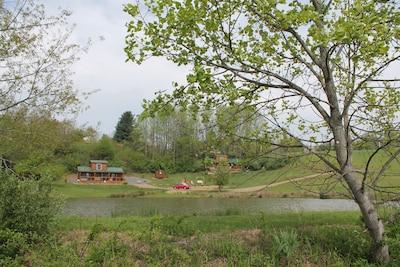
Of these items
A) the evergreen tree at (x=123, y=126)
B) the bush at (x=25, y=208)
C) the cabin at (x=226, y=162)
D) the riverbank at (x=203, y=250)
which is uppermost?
the evergreen tree at (x=123, y=126)

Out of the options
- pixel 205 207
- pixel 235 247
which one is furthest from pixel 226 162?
pixel 205 207

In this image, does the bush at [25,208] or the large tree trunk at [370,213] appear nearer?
the large tree trunk at [370,213]

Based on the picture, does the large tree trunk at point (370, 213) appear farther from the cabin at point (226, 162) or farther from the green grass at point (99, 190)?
the green grass at point (99, 190)

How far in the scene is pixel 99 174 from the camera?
44.1 m

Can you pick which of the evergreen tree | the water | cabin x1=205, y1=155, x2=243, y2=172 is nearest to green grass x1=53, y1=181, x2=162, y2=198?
the water

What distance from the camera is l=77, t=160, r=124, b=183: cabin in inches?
1695

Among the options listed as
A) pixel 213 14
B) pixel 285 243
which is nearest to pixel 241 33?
pixel 213 14

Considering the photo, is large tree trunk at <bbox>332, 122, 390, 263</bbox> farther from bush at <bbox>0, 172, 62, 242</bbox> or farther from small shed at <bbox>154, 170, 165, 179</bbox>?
small shed at <bbox>154, 170, 165, 179</bbox>

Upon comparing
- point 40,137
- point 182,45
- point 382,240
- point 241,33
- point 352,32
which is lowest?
point 382,240

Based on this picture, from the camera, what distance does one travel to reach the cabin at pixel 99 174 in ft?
141

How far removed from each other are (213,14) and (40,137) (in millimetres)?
5191

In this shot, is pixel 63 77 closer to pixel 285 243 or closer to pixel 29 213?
pixel 29 213

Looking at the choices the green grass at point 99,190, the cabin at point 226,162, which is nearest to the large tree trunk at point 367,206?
the cabin at point 226,162

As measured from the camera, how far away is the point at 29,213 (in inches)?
200
